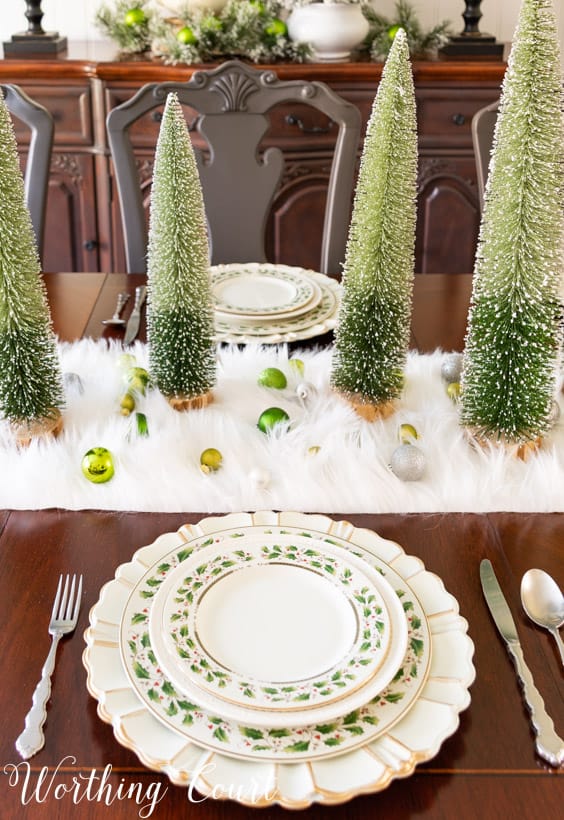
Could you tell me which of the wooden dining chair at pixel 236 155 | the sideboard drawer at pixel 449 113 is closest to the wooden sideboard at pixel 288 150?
the sideboard drawer at pixel 449 113

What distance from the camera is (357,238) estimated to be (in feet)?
2.68

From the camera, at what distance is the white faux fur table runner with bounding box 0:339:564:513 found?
0.77 meters

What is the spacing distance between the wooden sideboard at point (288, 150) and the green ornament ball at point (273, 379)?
1.34m

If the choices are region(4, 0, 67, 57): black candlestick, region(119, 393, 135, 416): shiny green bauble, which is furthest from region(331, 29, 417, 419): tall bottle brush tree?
region(4, 0, 67, 57): black candlestick

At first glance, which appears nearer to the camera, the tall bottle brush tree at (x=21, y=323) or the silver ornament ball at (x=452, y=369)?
the tall bottle brush tree at (x=21, y=323)

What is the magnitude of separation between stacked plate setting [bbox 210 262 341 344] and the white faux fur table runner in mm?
155

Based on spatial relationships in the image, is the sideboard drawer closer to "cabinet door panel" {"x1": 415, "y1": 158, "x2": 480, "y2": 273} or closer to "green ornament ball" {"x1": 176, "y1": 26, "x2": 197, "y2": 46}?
"cabinet door panel" {"x1": 415, "y1": 158, "x2": 480, "y2": 273}

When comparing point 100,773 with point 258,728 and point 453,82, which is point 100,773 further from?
point 453,82

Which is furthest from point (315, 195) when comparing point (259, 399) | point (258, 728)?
point (258, 728)

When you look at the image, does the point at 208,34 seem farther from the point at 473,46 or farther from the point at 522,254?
the point at 522,254

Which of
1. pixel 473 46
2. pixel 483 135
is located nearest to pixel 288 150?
pixel 473 46

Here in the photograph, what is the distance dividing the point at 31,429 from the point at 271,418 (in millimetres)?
235

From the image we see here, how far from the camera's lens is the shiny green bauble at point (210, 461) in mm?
807

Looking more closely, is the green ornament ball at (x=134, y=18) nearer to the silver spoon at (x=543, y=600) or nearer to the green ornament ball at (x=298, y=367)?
the green ornament ball at (x=298, y=367)
